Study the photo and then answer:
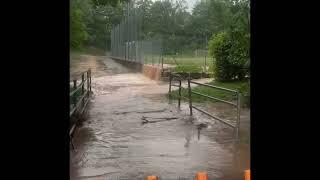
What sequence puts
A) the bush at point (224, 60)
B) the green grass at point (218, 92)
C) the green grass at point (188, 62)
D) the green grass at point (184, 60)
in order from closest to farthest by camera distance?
1. the green grass at point (218, 92)
2. the bush at point (224, 60)
3. the green grass at point (188, 62)
4. the green grass at point (184, 60)

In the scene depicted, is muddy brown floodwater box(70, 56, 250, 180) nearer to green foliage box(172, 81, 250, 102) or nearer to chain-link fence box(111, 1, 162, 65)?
green foliage box(172, 81, 250, 102)

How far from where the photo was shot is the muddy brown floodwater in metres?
5.64

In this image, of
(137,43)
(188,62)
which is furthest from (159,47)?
(137,43)

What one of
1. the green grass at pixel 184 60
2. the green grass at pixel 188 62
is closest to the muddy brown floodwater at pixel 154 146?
the green grass at pixel 188 62

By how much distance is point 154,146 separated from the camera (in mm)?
7164

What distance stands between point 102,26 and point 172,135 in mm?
47249

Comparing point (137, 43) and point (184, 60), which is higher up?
point (137, 43)

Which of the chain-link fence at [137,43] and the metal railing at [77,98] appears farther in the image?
the chain-link fence at [137,43]

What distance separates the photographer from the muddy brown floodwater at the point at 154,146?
18.5 ft

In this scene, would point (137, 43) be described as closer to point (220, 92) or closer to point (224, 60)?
point (224, 60)

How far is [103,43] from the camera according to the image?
58312 millimetres

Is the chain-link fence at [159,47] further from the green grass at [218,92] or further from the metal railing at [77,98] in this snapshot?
the metal railing at [77,98]
